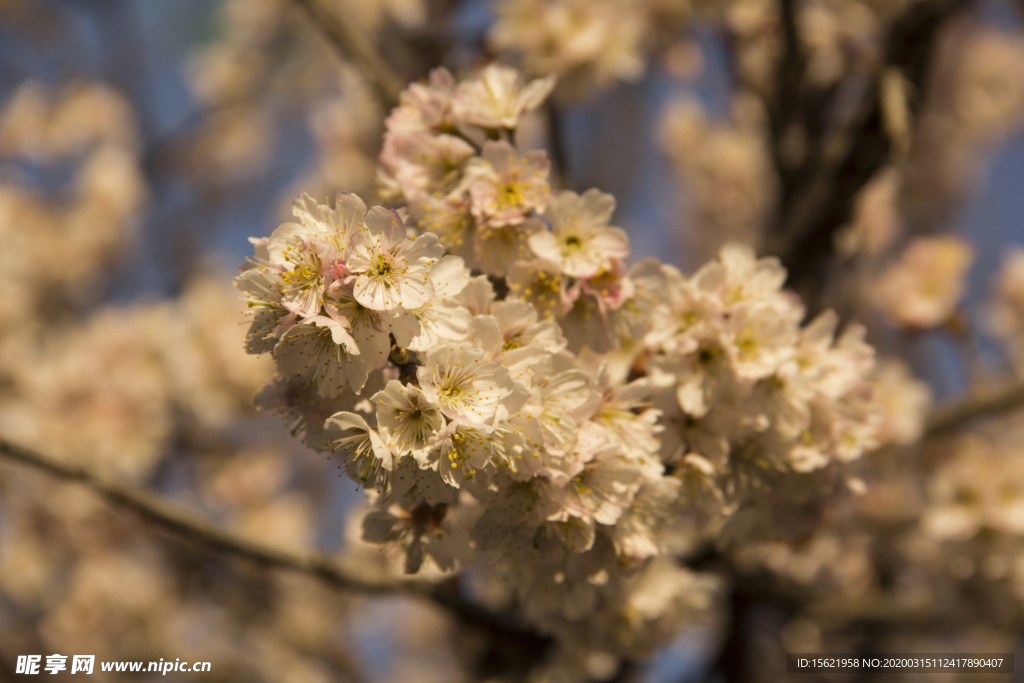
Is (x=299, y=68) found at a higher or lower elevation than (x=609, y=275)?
higher

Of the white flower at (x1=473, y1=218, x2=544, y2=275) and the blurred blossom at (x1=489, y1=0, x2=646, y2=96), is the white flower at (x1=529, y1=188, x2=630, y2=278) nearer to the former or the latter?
the white flower at (x1=473, y1=218, x2=544, y2=275)

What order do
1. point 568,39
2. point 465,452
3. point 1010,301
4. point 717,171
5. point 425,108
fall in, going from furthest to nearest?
1. point 717,171
2. point 1010,301
3. point 568,39
4. point 425,108
5. point 465,452

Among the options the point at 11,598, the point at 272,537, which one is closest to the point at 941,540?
the point at 272,537

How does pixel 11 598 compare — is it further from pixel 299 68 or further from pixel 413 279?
pixel 413 279

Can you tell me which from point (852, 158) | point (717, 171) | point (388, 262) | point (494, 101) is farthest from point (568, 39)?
point (717, 171)

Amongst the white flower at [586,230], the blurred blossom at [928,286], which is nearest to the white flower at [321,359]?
the white flower at [586,230]

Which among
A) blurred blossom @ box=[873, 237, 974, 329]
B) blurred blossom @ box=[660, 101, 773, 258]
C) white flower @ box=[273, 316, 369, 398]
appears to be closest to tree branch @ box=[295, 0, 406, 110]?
white flower @ box=[273, 316, 369, 398]

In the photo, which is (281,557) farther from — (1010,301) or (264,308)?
(1010,301)
